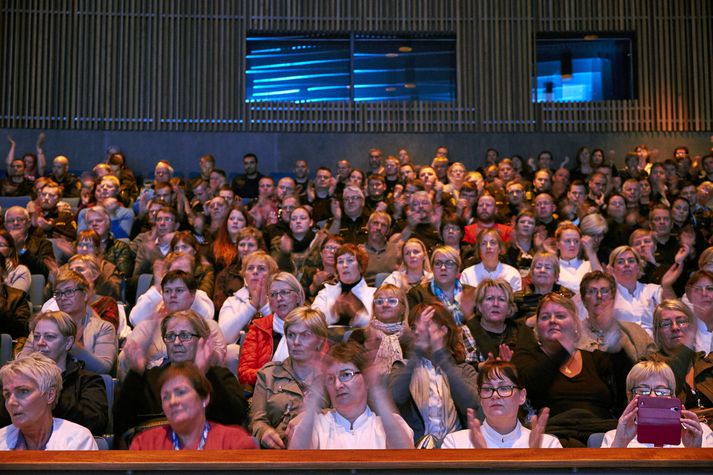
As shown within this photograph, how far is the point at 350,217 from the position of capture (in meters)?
6.62

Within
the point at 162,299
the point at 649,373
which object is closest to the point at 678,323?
the point at 649,373

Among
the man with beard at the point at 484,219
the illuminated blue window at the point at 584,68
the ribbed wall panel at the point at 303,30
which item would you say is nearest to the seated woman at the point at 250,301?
the man with beard at the point at 484,219

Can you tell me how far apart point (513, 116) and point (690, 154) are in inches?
78.1

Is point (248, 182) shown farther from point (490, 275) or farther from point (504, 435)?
point (504, 435)

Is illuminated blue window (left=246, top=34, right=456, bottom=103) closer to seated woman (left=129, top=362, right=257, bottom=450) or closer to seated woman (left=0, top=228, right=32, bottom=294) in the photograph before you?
seated woman (left=0, top=228, right=32, bottom=294)

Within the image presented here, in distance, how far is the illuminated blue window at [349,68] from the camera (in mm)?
9914

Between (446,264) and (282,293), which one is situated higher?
(446,264)

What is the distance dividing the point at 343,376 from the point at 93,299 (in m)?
2.25

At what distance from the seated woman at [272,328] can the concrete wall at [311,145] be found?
5.74 metres

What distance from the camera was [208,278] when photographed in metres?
5.26

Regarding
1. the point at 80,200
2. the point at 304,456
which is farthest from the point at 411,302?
the point at 80,200

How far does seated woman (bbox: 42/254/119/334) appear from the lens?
4422 millimetres

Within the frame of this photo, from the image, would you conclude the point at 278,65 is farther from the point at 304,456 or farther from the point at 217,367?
the point at 304,456

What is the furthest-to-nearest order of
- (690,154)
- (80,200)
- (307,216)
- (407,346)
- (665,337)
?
(690,154)
(80,200)
(307,216)
(665,337)
(407,346)
